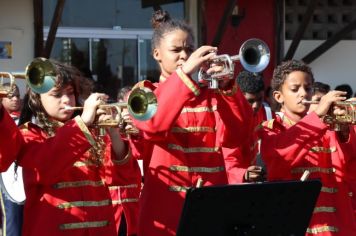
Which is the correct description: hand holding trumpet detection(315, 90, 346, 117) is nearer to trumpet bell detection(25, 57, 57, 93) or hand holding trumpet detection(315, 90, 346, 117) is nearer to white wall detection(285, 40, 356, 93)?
trumpet bell detection(25, 57, 57, 93)

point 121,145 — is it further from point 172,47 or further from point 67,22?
point 67,22

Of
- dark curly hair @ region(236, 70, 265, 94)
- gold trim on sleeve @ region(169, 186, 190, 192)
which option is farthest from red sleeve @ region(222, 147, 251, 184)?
dark curly hair @ region(236, 70, 265, 94)

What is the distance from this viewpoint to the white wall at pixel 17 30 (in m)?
8.76

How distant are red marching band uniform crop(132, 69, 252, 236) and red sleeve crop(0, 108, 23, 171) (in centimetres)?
56

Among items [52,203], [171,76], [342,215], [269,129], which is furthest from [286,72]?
[52,203]

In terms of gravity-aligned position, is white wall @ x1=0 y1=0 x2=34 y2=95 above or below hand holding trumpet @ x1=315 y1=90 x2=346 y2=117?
above

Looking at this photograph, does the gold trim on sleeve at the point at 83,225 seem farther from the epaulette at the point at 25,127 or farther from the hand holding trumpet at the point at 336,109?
the hand holding trumpet at the point at 336,109

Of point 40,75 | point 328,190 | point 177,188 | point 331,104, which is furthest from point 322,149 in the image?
point 40,75

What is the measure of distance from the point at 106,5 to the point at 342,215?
562 centimetres

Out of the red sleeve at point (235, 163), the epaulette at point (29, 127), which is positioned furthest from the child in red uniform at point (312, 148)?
the epaulette at point (29, 127)

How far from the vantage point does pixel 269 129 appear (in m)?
4.31

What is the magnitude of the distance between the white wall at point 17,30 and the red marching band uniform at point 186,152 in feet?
17.9

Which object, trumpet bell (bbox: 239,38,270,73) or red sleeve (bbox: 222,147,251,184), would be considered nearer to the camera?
trumpet bell (bbox: 239,38,270,73)

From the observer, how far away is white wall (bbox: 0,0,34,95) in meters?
8.76
